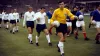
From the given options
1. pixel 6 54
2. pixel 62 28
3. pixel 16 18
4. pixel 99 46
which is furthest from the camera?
pixel 16 18

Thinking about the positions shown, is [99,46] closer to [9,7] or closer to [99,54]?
[99,54]

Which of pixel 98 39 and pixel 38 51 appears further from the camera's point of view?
pixel 98 39

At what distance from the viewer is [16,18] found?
22.0 meters

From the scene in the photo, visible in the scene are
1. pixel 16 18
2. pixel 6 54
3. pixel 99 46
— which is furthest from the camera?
pixel 16 18

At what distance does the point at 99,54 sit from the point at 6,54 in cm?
467

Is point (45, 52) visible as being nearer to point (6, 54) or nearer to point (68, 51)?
point (68, 51)

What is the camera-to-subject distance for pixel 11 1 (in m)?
55.6

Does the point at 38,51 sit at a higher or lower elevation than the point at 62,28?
lower

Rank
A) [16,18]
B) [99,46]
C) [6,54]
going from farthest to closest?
[16,18] < [99,46] < [6,54]

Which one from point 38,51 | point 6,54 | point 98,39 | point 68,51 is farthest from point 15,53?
point 98,39

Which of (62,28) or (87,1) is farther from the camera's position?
(87,1)

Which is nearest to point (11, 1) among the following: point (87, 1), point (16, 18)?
point (87, 1)

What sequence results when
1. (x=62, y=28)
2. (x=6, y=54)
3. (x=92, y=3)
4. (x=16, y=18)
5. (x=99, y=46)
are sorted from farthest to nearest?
(x=92, y=3) → (x=16, y=18) → (x=99, y=46) → (x=6, y=54) → (x=62, y=28)

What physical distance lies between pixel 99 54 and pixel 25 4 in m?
45.8
